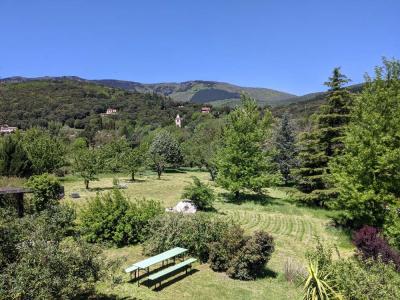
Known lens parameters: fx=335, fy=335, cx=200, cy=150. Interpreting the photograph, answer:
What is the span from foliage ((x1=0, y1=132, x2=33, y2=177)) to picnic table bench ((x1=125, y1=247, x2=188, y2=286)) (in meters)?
25.7

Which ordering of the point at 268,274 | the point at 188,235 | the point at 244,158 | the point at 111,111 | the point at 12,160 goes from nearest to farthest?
the point at 268,274 < the point at 188,235 < the point at 244,158 < the point at 12,160 < the point at 111,111

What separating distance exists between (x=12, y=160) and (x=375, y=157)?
31920 mm

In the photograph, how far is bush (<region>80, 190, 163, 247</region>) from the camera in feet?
50.1

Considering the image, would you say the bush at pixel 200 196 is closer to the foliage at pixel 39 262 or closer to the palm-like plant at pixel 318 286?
the palm-like plant at pixel 318 286

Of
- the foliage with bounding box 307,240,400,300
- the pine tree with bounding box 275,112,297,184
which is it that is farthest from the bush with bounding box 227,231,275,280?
the pine tree with bounding box 275,112,297,184

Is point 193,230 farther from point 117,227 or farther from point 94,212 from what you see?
point 94,212

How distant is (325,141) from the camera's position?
2564 centimetres

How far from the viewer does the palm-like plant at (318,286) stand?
848cm

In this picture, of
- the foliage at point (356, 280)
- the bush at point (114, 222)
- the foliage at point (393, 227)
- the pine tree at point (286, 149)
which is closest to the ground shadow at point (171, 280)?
the bush at point (114, 222)

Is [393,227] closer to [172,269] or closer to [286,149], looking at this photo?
[172,269]

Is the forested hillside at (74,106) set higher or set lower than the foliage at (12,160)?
higher

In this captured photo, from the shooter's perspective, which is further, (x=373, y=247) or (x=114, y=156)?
(x=114, y=156)

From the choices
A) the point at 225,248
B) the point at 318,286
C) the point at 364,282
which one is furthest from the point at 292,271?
the point at 364,282

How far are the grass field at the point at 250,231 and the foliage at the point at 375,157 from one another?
2413 millimetres
